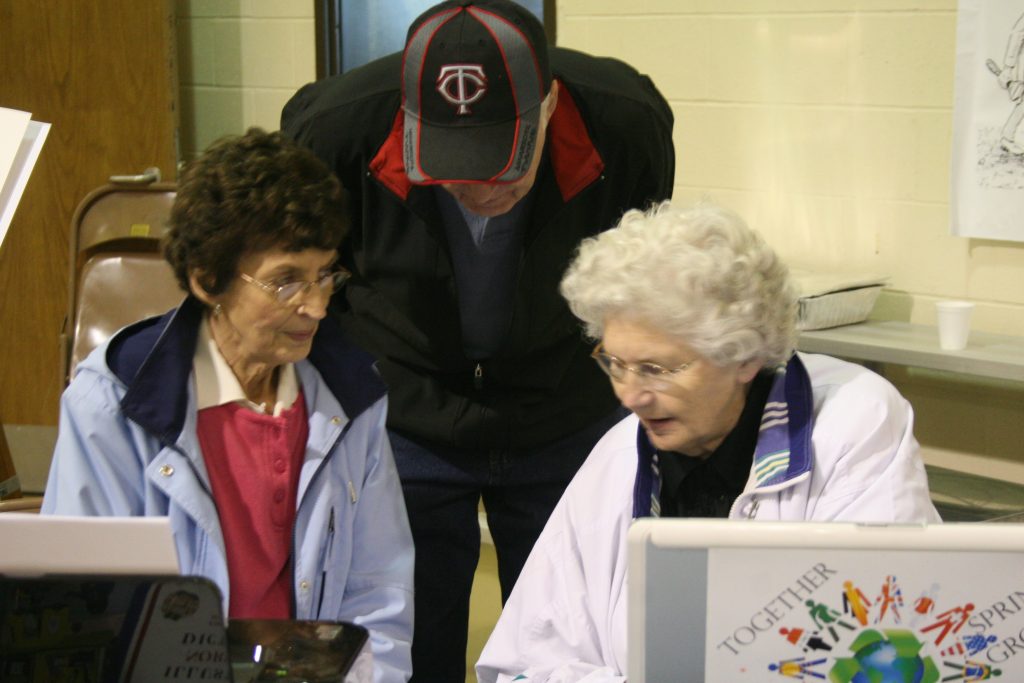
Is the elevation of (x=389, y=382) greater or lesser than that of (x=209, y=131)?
lesser

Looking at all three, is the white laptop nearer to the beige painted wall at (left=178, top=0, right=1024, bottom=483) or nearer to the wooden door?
the beige painted wall at (left=178, top=0, right=1024, bottom=483)

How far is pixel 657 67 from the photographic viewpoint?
3.40m

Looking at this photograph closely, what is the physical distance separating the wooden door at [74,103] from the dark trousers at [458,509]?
2.20 metres

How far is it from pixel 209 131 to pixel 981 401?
8.55 ft

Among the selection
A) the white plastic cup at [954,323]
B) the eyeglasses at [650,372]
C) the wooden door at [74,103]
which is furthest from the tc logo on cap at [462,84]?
the wooden door at [74,103]

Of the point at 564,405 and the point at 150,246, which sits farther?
the point at 150,246

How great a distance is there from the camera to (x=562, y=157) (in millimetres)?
2057

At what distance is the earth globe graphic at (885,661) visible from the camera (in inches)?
39.6

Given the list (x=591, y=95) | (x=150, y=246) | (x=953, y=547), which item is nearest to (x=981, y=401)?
(x=591, y=95)

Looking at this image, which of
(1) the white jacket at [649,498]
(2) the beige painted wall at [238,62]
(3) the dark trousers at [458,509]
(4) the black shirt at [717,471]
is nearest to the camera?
(1) the white jacket at [649,498]

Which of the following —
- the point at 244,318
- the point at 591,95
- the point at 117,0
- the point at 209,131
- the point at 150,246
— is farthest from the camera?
the point at 209,131

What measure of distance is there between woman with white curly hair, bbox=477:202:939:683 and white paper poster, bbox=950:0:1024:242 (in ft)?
4.71

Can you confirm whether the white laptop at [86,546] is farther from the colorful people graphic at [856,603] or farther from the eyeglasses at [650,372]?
the eyeglasses at [650,372]

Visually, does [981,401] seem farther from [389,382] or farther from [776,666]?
[776,666]
